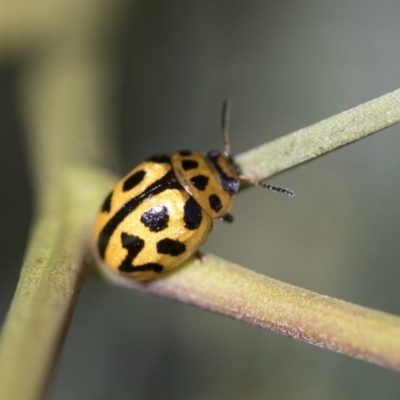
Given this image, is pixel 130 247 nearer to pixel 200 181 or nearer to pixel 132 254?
pixel 132 254

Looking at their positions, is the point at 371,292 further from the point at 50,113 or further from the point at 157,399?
the point at 50,113

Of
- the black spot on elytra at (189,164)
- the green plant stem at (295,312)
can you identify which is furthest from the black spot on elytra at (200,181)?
the green plant stem at (295,312)

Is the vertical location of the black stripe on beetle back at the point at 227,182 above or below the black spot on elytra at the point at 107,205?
below

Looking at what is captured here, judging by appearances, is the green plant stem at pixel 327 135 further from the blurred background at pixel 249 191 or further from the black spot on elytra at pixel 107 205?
the blurred background at pixel 249 191

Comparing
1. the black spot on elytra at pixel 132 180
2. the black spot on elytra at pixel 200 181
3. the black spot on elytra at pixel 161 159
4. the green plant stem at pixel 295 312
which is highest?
the green plant stem at pixel 295 312

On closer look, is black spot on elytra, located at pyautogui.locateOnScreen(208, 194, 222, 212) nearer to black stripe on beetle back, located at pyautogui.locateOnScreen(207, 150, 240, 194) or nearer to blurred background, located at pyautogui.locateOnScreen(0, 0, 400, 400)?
black stripe on beetle back, located at pyautogui.locateOnScreen(207, 150, 240, 194)
